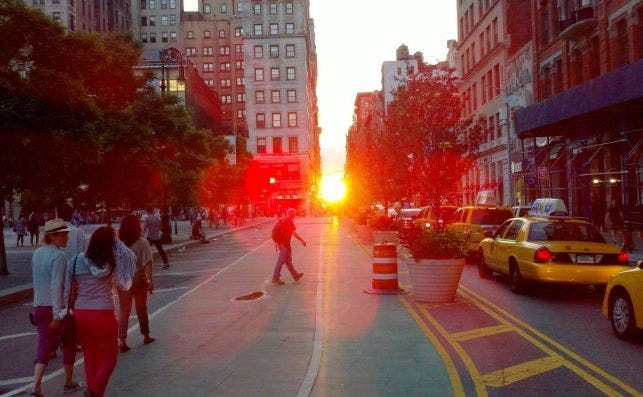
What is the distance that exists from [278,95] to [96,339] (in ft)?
326

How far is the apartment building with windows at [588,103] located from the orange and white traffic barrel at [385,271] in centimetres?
1159

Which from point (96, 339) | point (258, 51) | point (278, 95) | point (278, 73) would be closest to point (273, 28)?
point (258, 51)

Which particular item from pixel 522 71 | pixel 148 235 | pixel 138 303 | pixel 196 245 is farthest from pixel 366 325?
pixel 522 71

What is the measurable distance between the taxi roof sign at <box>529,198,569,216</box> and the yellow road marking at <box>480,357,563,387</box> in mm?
14011

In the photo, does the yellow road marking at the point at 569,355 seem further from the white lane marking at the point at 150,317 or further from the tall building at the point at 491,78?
the tall building at the point at 491,78

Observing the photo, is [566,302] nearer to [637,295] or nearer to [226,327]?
[637,295]

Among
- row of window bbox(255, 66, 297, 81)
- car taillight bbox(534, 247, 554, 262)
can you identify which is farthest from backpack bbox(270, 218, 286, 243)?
row of window bbox(255, 66, 297, 81)

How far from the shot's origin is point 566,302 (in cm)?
1239

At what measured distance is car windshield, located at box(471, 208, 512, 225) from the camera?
20312 millimetres

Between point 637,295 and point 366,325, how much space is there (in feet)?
12.5

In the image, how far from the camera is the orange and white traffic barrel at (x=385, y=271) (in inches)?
534

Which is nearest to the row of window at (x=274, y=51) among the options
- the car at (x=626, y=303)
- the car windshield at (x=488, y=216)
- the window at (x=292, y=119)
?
the window at (x=292, y=119)

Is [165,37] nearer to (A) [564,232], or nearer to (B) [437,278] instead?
(A) [564,232]

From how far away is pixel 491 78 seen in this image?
164 ft
